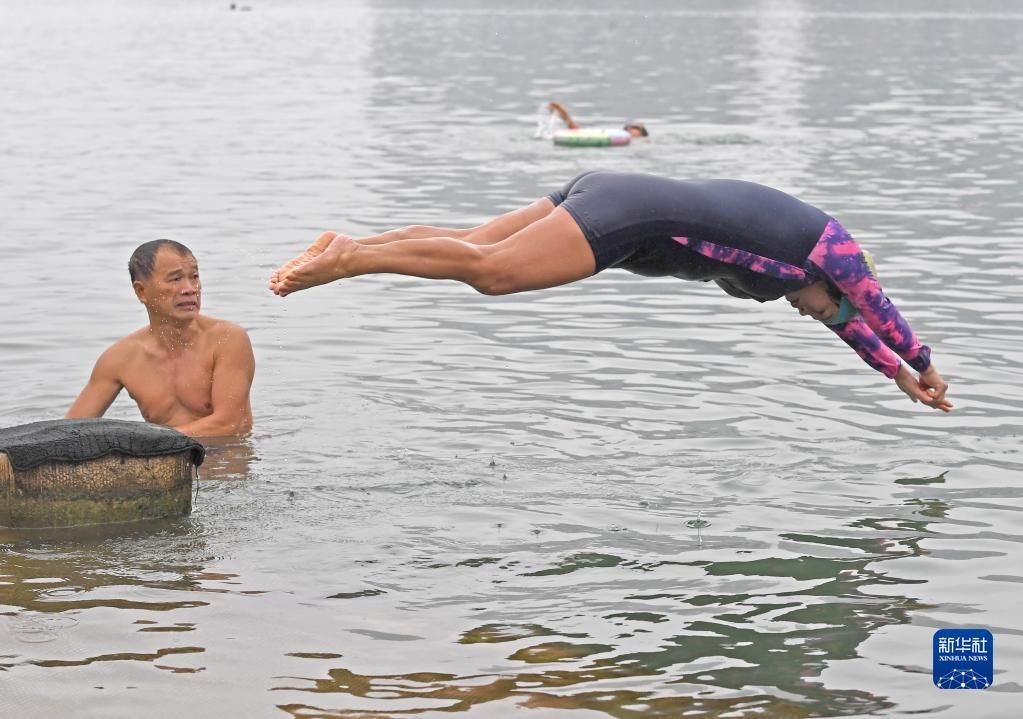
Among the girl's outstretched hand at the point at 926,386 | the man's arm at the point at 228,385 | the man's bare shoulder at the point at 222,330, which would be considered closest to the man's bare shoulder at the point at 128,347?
the man's bare shoulder at the point at 222,330

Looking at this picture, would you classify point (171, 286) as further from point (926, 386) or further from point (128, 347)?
point (926, 386)

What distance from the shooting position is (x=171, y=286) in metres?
9.77

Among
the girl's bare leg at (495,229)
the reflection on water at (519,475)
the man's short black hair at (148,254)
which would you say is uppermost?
the girl's bare leg at (495,229)

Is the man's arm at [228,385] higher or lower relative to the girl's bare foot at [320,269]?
lower

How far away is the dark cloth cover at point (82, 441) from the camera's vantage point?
846cm

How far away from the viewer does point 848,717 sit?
6613 mm

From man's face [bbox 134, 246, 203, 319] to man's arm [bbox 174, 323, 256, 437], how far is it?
401 millimetres

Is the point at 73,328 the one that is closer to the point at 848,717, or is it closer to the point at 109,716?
the point at 109,716

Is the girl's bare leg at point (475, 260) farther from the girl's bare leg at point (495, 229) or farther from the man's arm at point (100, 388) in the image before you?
the man's arm at point (100, 388)

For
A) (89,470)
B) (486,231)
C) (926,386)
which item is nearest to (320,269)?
(486,231)

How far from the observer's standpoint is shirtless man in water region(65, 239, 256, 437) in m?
10.2

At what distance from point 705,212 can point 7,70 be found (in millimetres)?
47051

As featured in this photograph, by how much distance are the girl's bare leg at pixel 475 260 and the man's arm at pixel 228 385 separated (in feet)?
6.93

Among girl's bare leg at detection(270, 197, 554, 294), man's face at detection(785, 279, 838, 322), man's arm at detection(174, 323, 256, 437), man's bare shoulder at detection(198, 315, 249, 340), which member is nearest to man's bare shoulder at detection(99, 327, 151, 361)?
man's bare shoulder at detection(198, 315, 249, 340)
